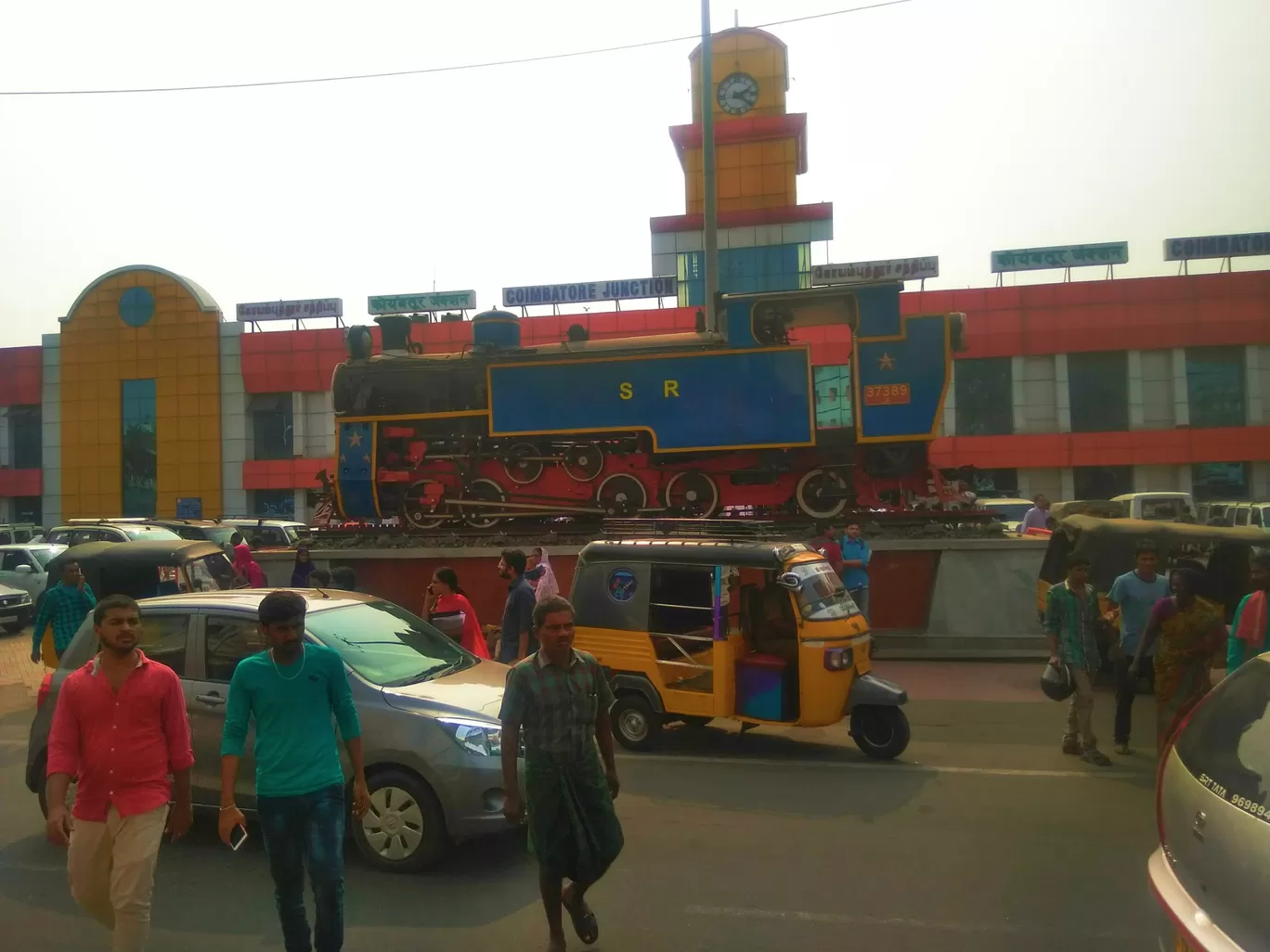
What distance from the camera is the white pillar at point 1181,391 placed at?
31.4m

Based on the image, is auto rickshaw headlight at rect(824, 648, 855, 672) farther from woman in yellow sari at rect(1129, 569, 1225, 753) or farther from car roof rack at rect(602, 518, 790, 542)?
woman in yellow sari at rect(1129, 569, 1225, 753)

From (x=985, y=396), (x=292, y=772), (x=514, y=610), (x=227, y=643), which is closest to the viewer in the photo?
(x=292, y=772)

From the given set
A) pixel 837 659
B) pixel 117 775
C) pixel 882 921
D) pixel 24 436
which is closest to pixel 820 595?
pixel 837 659

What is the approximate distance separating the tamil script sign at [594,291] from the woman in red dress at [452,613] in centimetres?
2731

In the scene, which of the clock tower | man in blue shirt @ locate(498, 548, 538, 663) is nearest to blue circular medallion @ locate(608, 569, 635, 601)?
man in blue shirt @ locate(498, 548, 538, 663)

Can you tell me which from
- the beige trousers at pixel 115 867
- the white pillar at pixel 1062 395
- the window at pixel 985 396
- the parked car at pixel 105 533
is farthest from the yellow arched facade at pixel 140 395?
the beige trousers at pixel 115 867

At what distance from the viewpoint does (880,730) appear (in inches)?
309

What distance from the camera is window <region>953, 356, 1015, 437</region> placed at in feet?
107

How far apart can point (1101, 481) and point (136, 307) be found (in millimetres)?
35210

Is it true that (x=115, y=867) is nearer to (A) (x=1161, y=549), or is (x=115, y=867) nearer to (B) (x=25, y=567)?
(A) (x=1161, y=549)

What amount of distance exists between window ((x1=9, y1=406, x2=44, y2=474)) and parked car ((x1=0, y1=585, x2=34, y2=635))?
85.5ft

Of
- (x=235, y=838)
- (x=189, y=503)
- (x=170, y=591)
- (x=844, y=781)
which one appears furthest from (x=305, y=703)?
(x=189, y=503)

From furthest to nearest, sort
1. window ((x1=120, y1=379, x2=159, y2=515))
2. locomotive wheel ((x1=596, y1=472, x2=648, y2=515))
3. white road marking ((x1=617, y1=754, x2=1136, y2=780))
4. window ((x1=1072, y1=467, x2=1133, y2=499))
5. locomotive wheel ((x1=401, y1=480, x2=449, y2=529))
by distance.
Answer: window ((x1=120, y1=379, x2=159, y2=515)) → window ((x1=1072, y1=467, x2=1133, y2=499)) → locomotive wheel ((x1=401, y1=480, x2=449, y2=529)) → locomotive wheel ((x1=596, y1=472, x2=648, y2=515)) → white road marking ((x1=617, y1=754, x2=1136, y2=780))

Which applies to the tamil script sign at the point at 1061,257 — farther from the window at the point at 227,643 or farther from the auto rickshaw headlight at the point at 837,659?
the window at the point at 227,643
